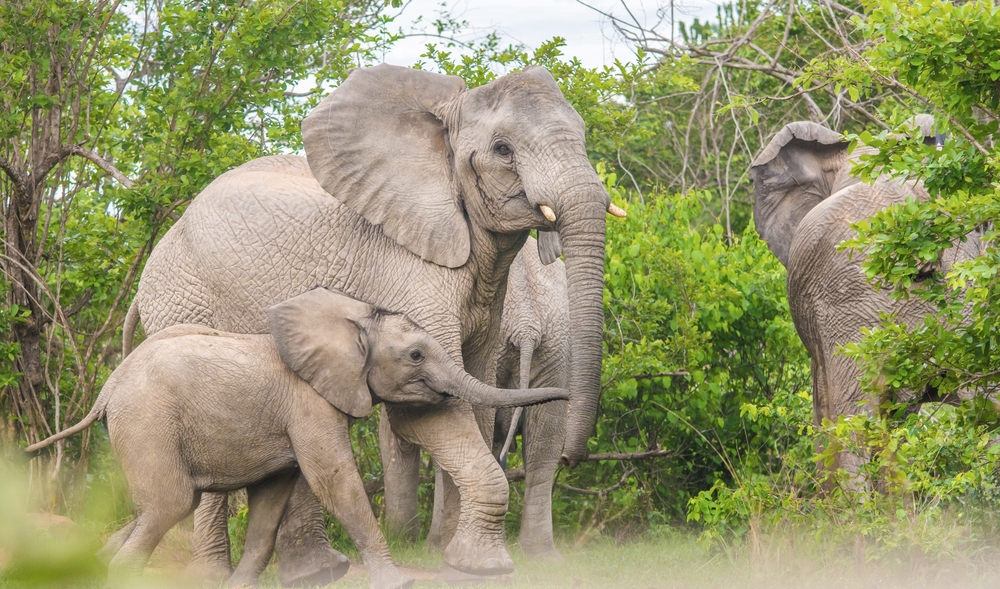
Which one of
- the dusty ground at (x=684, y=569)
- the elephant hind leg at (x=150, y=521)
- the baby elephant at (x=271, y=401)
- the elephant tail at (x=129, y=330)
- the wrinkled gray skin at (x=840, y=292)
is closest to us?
the dusty ground at (x=684, y=569)

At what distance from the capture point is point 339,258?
6.12 metres

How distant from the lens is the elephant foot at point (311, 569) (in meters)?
6.09

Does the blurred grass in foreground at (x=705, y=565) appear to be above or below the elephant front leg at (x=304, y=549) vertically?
below

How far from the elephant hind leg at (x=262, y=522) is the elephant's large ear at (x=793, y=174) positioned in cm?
359

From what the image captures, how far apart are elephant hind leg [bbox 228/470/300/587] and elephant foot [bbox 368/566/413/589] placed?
69 centimetres

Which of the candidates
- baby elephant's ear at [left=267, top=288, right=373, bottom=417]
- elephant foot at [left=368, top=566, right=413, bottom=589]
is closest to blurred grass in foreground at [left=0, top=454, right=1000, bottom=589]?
elephant foot at [left=368, top=566, right=413, bottom=589]

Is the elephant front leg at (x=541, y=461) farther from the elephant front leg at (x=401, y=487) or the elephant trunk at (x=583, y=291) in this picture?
the elephant trunk at (x=583, y=291)

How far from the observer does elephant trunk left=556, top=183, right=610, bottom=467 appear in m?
5.52

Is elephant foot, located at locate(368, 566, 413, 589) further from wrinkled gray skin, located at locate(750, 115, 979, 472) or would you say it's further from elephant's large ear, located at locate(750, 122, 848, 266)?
elephant's large ear, located at locate(750, 122, 848, 266)

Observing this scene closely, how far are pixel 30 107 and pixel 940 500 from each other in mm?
5767

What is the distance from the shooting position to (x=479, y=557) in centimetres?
564

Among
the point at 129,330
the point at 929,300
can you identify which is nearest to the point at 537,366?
the point at 129,330

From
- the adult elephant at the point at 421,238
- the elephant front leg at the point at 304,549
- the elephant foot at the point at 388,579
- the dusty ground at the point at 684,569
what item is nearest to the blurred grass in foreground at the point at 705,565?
the dusty ground at the point at 684,569

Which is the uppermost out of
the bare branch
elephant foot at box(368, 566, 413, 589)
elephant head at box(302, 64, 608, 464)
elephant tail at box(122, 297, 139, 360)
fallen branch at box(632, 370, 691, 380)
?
the bare branch
